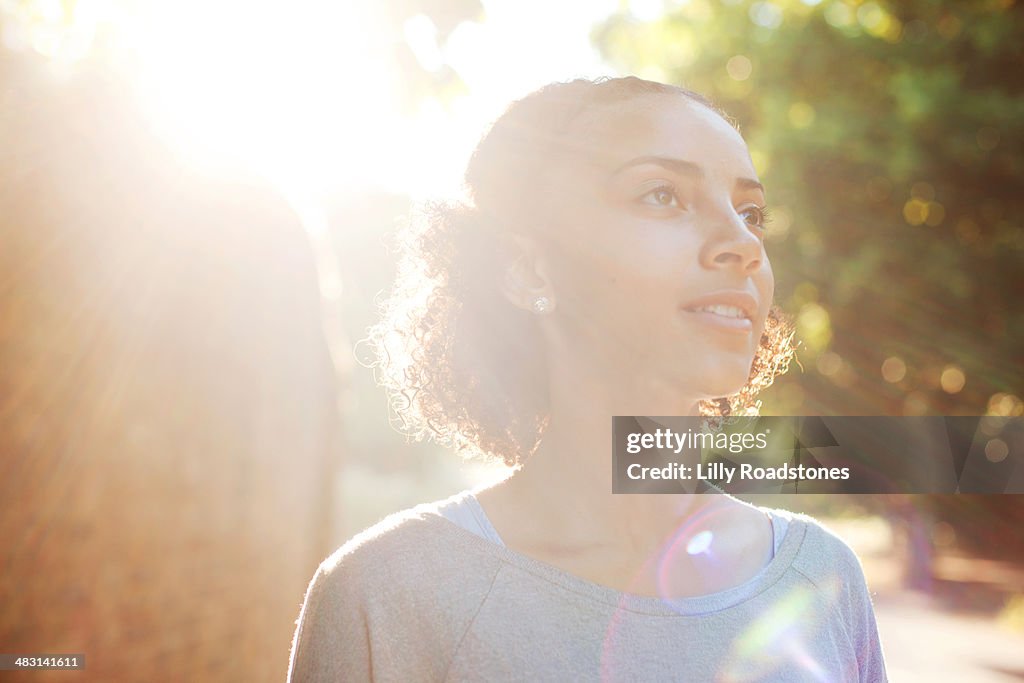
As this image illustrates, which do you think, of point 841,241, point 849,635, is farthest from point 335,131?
point 841,241

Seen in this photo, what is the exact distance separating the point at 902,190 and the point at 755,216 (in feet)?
44.4

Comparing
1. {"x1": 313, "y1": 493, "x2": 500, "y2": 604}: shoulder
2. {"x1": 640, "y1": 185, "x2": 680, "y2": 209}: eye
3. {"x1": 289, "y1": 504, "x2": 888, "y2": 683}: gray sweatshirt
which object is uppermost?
{"x1": 640, "y1": 185, "x2": 680, "y2": 209}: eye

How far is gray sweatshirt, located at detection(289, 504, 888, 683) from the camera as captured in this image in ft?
7.02

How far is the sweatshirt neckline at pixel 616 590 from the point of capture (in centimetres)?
223

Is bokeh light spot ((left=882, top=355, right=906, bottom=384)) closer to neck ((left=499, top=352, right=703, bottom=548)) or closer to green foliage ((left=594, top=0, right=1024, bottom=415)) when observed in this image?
green foliage ((left=594, top=0, right=1024, bottom=415))

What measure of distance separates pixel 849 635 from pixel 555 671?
0.81 metres

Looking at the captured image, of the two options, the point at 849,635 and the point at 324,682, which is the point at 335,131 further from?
the point at 849,635

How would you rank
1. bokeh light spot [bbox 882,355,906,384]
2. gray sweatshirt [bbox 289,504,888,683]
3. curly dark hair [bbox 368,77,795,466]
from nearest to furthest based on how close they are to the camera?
gray sweatshirt [bbox 289,504,888,683]
curly dark hair [bbox 368,77,795,466]
bokeh light spot [bbox 882,355,906,384]

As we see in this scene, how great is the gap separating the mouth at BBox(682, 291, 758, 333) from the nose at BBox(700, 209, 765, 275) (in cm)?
7

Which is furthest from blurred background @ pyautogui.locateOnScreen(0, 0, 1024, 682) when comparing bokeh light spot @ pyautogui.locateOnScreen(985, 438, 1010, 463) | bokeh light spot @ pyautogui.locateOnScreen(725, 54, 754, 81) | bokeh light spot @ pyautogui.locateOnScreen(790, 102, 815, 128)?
bokeh light spot @ pyautogui.locateOnScreen(725, 54, 754, 81)

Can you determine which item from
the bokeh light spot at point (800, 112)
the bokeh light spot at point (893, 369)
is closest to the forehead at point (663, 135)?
the bokeh light spot at point (800, 112)

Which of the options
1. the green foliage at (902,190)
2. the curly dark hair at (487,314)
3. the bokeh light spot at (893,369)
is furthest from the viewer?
the bokeh light spot at (893,369)

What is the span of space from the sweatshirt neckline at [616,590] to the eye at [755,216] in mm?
930

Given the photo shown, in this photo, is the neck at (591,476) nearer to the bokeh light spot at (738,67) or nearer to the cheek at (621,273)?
the cheek at (621,273)
